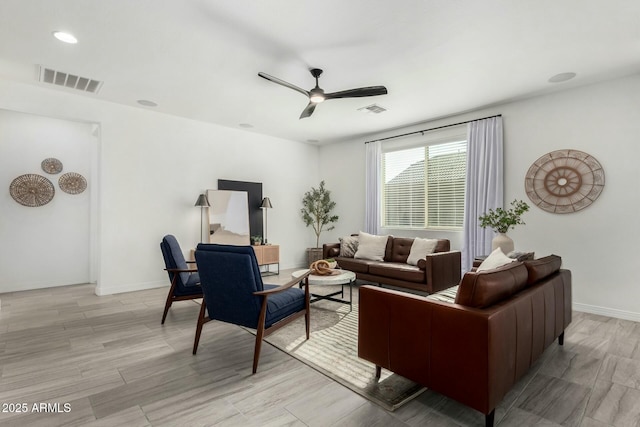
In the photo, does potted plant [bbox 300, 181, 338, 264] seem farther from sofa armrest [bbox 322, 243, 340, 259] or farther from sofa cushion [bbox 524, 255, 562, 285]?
sofa cushion [bbox 524, 255, 562, 285]

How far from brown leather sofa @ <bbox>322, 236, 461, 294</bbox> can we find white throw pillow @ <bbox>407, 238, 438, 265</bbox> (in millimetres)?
80

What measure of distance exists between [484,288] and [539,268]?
976mm

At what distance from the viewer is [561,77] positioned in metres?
3.82

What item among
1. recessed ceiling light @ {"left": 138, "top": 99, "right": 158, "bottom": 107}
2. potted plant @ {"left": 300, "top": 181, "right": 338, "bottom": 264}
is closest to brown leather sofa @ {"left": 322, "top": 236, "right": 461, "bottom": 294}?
potted plant @ {"left": 300, "top": 181, "right": 338, "bottom": 264}

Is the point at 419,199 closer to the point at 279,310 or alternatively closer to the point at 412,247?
the point at 412,247

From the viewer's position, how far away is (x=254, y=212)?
6.52 meters

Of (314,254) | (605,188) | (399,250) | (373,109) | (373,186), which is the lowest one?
(314,254)

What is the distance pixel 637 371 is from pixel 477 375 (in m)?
1.85

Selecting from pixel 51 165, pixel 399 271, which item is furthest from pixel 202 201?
pixel 399 271

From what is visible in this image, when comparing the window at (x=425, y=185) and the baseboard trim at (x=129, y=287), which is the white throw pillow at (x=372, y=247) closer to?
the window at (x=425, y=185)

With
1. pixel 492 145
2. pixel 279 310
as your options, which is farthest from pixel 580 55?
pixel 279 310

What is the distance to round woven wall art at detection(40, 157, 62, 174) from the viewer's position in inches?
209

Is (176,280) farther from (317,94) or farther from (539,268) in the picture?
(539,268)

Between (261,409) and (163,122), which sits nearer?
(261,409)
